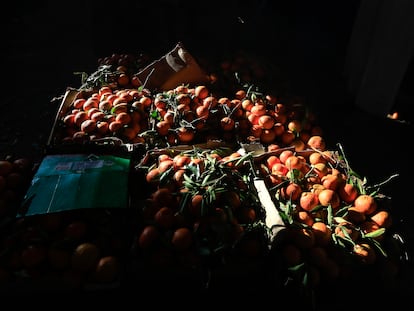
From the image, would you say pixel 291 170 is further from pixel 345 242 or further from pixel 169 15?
pixel 169 15

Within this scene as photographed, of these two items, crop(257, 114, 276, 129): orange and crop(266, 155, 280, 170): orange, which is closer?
crop(266, 155, 280, 170): orange

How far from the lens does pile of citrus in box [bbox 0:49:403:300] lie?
169 centimetres

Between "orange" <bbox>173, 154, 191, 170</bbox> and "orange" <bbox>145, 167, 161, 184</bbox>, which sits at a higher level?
"orange" <bbox>173, 154, 191, 170</bbox>

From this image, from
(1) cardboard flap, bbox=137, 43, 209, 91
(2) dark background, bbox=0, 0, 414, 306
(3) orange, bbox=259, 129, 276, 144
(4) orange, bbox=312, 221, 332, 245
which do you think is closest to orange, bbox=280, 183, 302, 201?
(4) orange, bbox=312, 221, 332, 245

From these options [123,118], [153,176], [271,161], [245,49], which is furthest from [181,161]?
[245,49]

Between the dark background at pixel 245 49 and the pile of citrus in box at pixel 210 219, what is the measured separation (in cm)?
164

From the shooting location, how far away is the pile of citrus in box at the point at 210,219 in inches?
66.4

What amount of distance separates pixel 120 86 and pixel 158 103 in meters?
0.80

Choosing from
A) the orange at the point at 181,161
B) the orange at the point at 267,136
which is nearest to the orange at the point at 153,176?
the orange at the point at 181,161

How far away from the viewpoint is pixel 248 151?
236 centimetres

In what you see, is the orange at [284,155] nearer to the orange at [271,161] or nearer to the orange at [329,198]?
the orange at [271,161]

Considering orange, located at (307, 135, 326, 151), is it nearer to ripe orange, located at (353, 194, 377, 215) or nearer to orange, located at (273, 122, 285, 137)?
orange, located at (273, 122, 285, 137)

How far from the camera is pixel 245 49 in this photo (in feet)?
15.5

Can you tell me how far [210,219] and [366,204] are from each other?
953 millimetres
